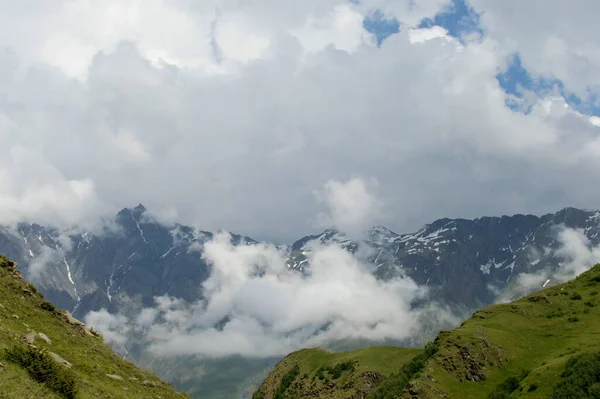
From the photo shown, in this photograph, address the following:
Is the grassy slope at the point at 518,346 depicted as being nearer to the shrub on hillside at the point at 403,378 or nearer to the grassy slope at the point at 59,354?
the shrub on hillside at the point at 403,378

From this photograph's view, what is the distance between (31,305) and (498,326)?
98817 millimetres

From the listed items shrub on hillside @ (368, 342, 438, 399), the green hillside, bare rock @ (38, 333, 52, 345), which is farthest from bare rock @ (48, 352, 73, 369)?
shrub on hillside @ (368, 342, 438, 399)

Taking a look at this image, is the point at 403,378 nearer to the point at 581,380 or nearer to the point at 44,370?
the point at 581,380

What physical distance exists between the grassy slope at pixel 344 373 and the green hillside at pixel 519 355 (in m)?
1.15

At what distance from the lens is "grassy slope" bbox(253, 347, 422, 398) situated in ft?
428

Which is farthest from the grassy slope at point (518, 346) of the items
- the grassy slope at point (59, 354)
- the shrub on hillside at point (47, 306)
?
the shrub on hillside at point (47, 306)

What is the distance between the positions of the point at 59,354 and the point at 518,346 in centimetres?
9219

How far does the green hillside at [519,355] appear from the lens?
71.0 meters

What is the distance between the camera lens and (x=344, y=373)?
142 meters

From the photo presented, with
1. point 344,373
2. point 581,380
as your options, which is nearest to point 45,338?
point 581,380

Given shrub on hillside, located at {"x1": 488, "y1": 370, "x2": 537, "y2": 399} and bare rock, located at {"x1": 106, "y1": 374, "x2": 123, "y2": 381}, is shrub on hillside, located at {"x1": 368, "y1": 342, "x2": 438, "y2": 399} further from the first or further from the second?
bare rock, located at {"x1": 106, "y1": 374, "x2": 123, "y2": 381}

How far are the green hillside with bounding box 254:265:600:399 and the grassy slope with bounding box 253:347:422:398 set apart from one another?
3.78ft

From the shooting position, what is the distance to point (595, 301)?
351ft

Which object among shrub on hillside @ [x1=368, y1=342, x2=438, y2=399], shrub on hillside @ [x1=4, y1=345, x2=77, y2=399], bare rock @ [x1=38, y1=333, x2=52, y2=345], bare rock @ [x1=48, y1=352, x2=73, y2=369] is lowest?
shrub on hillside @ [x1=4, y1=345, x2=77, y2=399]
